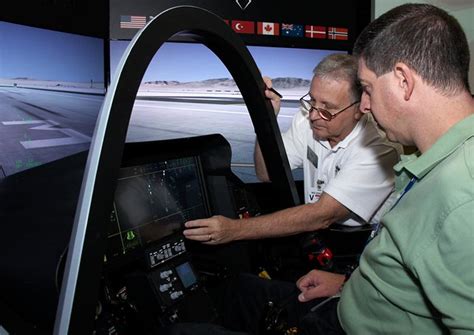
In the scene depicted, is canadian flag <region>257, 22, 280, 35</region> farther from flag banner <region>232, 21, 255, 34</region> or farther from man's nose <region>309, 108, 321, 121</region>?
man's nose <region>309, 108, 321, 121</region>

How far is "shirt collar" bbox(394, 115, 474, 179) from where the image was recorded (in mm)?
863

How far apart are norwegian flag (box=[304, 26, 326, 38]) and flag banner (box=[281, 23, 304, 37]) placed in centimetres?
4

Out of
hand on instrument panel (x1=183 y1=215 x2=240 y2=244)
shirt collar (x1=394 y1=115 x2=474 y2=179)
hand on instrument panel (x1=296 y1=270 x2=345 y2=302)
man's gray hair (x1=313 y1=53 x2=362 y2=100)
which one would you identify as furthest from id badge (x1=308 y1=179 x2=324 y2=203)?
shirt collar (x1=394 y1=115 x2=474 y2=179)

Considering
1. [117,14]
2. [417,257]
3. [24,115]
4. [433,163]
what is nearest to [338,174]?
[433,163]

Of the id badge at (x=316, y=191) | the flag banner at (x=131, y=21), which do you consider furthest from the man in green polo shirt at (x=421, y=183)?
the flag banner at (x=131, y=21)

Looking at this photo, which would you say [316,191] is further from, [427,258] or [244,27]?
[244,27]

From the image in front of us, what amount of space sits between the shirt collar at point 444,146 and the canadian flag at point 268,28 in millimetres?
2464

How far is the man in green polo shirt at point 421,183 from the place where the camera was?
28.0 inches

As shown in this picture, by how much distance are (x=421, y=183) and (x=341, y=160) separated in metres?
0.95

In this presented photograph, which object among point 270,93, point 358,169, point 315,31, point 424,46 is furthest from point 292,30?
point 424,46

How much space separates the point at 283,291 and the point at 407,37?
74cm

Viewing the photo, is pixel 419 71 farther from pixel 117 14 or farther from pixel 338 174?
pixel 117 14

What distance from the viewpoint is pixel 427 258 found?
74cm

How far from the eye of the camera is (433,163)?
0.88 m
